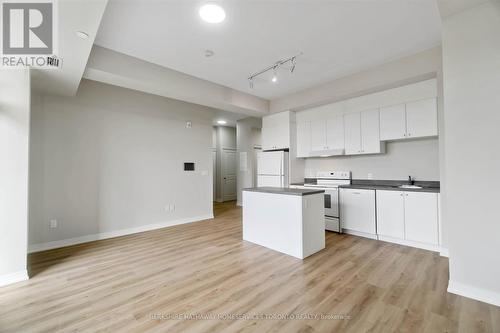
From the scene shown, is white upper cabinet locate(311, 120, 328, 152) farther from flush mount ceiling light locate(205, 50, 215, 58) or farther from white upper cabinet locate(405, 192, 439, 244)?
flush mount ceiling light locate(205, 50, 215, 58)

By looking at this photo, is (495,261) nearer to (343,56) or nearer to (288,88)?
(343,56)

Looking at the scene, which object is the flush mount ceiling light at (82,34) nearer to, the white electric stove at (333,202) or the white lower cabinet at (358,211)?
the white electric stove at (333,202)

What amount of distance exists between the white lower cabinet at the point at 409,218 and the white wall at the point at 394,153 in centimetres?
62

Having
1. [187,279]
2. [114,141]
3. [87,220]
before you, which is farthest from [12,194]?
[187,279]

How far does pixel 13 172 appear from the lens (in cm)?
248

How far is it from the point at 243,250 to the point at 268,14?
3068 mm

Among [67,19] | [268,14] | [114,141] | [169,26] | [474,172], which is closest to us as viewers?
[67,19]

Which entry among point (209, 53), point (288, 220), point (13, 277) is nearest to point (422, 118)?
point (288, 220)

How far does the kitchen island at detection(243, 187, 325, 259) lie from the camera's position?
3.04 metres

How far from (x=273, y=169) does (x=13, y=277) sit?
14.6 feet

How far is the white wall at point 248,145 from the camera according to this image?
293 inches

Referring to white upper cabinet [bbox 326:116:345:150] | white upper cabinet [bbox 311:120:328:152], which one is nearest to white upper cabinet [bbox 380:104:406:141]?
white upper cabinet [bbox 326:116:345:150]

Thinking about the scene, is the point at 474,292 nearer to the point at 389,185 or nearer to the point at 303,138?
the point at 389,185

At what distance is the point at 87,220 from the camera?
3854 millimetres
